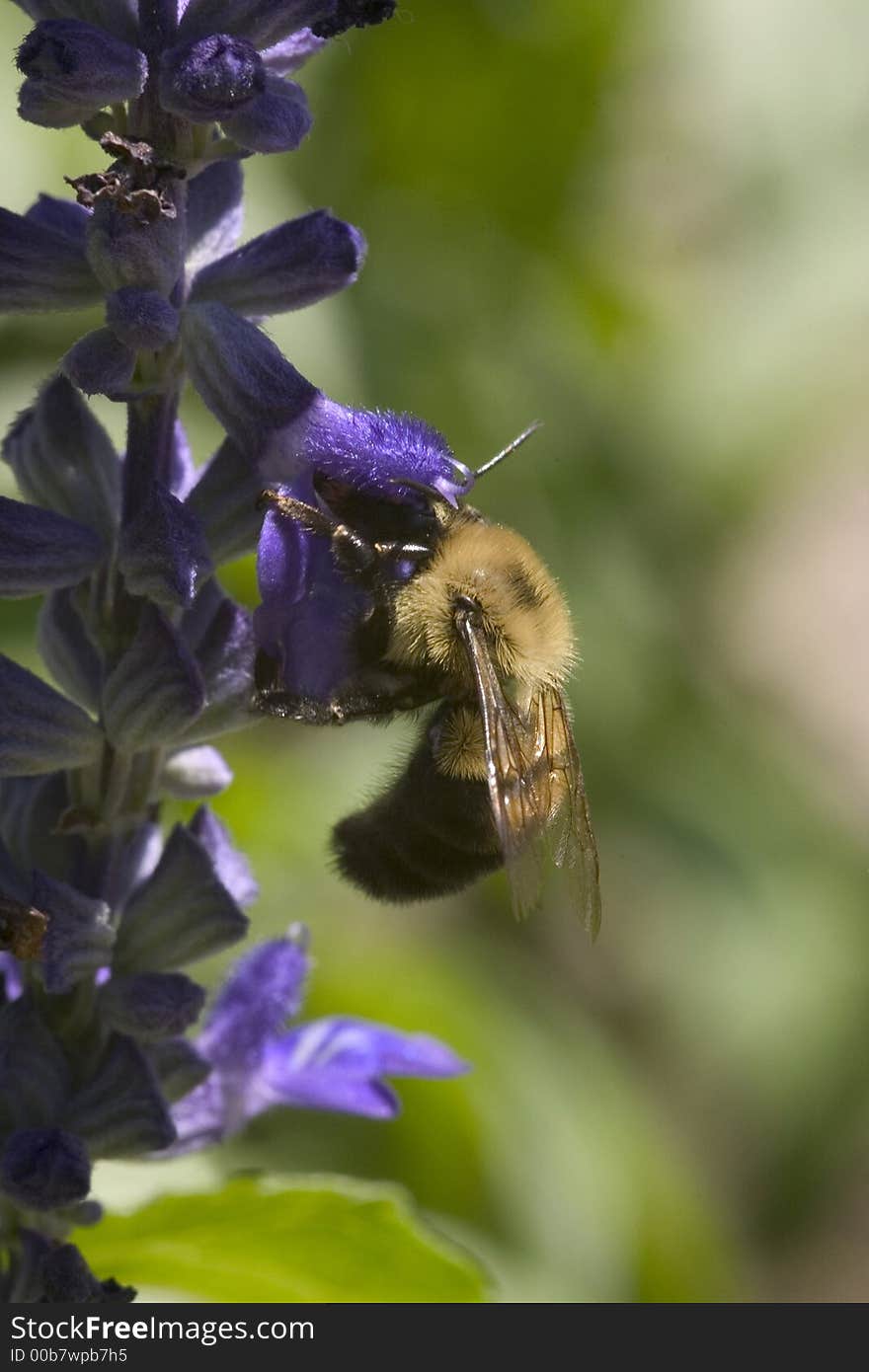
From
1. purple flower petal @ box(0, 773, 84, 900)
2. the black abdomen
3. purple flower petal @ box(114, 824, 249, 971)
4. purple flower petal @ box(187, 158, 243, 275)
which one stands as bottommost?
purple flower petal @ box(114, 824, 249, 971)

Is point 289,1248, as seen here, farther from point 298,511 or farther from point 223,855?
point 298,511

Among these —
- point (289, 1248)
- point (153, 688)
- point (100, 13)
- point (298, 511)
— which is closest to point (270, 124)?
point (100, 13)

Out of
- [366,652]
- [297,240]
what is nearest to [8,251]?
[297,240]

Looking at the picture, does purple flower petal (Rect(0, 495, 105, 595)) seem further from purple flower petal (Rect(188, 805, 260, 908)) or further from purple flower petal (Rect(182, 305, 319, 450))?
purple flower petal (Rect(188, 805, 260, 908))

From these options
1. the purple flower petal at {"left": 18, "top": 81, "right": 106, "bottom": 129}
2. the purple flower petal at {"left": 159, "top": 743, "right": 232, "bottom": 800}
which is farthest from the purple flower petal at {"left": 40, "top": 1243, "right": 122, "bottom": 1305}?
the purple flower petal at {"left": 18, "top": 81, "right": 106, "bottom": 129}

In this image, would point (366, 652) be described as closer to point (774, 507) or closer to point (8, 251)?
point (8, 251)

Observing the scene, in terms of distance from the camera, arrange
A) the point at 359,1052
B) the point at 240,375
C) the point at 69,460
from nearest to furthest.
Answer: the point at 240,375 → the point at 69,460 → the point at 359,1052
